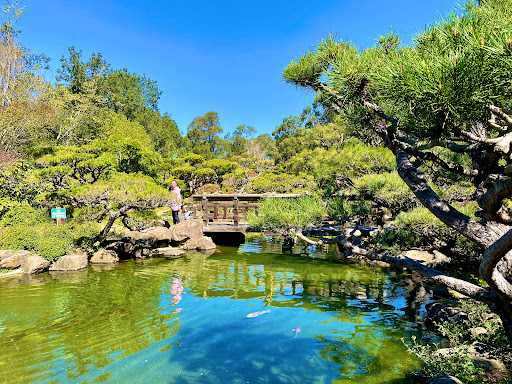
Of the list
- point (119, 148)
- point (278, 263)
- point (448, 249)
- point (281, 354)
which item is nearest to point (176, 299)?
point (281, 354)

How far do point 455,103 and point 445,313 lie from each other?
3.47m

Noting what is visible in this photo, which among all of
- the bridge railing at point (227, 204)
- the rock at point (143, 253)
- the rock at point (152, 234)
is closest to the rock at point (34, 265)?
the rock at point (143, 253)

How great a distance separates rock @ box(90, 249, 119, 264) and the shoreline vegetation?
3 centimetres

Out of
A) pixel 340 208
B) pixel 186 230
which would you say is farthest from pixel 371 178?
pixel 186 230

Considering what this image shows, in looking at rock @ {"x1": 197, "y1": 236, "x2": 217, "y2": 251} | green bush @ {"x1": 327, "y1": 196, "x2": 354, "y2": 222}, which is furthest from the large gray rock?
green bush @ {"x1": 327, "y1": 196, "x2": 354, "y2": 222}

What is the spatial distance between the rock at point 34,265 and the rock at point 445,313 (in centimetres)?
798

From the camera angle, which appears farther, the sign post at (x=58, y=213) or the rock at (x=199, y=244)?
the rock at (x=199, y=244)

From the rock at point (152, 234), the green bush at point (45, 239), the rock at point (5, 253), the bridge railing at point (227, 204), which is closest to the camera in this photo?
the rock at point (5, 253)

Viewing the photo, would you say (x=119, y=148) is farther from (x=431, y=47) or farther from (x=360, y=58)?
(x=431, y=47)

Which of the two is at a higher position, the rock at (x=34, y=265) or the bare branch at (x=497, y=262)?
the bare branch at (x=497, y=262)

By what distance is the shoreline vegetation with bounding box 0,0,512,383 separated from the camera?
1.80 meters

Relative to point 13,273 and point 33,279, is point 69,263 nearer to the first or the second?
point 33,279

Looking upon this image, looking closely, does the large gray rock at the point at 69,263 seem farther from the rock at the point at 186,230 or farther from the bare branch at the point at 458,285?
the bare branch at the point at 458,285

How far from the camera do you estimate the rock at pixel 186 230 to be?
9.88 m
